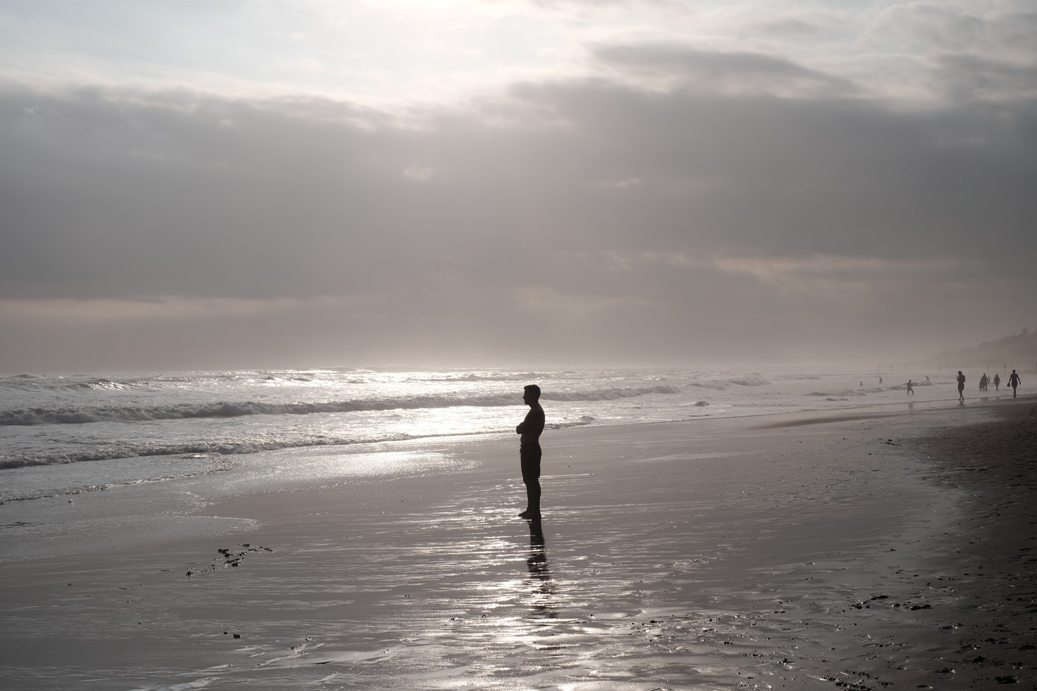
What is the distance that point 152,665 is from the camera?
666cm

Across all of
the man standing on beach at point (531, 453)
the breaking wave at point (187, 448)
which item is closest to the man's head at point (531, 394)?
the man standing on beach at point (531, 453)

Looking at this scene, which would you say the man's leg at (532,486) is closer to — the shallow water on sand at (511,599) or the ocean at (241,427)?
the shallow water on sand at (511,599)

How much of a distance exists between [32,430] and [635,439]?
24.5m

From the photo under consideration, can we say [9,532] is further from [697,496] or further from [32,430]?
[32,430]

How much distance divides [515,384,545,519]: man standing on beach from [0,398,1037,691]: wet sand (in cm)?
51

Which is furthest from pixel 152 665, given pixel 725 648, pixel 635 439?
pixel 635 439

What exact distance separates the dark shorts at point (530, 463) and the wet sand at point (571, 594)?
0.83 meters

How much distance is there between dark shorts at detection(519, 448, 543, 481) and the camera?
13531 mm

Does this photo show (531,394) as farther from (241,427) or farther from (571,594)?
(241,427)

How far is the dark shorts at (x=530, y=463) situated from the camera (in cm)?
1353

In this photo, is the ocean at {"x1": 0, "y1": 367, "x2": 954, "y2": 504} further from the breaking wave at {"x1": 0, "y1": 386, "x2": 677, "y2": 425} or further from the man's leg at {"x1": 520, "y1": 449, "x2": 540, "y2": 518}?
the man's leg at {"x1": 520, "y1": 449, "x2": 540, "y2": 518}

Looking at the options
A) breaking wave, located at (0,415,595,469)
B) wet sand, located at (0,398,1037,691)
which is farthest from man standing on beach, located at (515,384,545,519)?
breaking wave, located at (0,415,595,469)

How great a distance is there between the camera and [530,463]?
1372cm

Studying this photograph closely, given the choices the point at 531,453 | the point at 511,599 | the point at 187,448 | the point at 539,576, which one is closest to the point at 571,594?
the point at 511,599
